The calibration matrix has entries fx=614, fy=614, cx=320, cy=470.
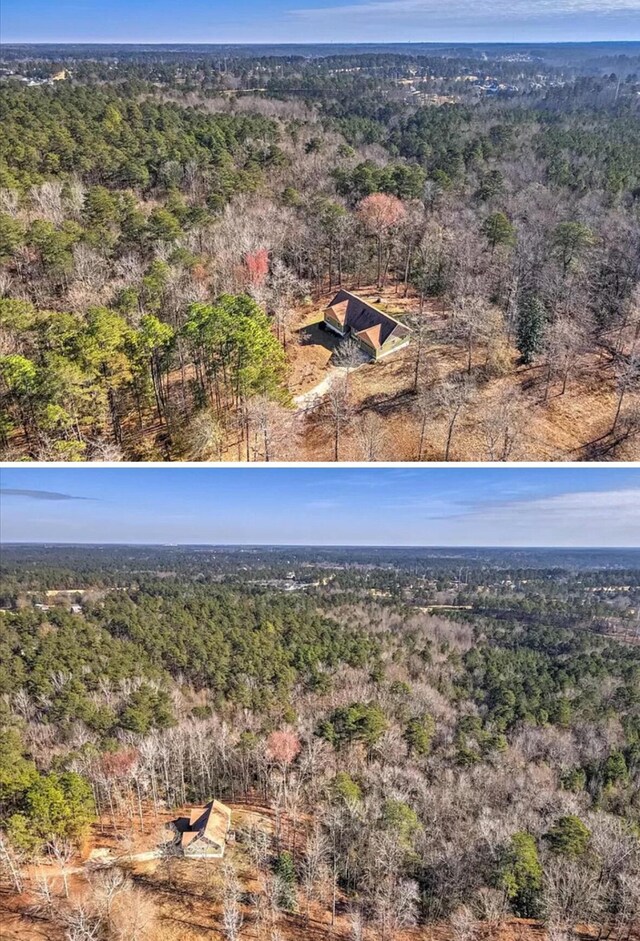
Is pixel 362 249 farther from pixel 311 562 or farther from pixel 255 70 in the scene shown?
pixel 255 70

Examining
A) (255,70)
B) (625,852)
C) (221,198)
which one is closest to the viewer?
(625,852)

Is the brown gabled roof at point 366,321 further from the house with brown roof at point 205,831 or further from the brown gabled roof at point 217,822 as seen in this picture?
the house with brown roof at point 205,831

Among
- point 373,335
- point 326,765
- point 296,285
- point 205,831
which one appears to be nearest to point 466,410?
point 373,335

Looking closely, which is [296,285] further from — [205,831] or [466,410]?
[205,831]

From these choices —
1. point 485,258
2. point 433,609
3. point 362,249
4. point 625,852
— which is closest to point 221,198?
point 362,249

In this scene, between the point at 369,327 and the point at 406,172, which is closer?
the point at 369,327
